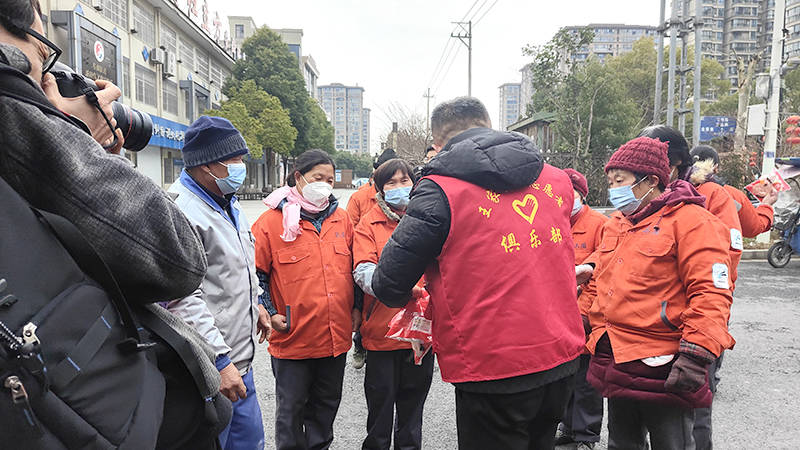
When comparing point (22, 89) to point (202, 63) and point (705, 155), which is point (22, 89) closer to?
point (705, 155)

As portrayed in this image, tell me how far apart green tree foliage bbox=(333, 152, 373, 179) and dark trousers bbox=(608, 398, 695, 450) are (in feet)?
267

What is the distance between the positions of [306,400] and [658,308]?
6.40 ft

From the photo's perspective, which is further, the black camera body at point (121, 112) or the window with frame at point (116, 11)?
the window with frame at point (116, 11)

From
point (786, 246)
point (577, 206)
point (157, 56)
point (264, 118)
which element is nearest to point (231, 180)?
point (577, 206)

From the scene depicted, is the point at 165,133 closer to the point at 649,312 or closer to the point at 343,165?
the point at 649,312

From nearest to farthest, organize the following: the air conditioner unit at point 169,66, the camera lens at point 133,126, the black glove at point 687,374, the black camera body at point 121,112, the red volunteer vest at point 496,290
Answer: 1. the black camera body at point 121,112
2. the camera lens at point 133,126
3. the red volunteer vest at point 496,290
4. the black glove at point 687,374
5. the air conditioner unit at point 169,66

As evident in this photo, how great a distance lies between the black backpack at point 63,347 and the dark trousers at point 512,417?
4.04ft

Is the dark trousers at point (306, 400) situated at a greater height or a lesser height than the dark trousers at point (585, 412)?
greater

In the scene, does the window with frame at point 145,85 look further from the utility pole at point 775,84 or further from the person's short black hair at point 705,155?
the person's short black hair at point 705,155

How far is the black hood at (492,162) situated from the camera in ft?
6.43

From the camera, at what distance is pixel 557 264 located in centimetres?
206

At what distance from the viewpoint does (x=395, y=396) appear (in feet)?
10.3

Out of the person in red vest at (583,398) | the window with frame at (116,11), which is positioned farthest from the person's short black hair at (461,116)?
the window with frame at (116,11)

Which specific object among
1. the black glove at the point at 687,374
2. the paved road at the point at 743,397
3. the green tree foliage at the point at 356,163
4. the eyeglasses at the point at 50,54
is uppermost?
the green tree foliage at the point at 356,163
